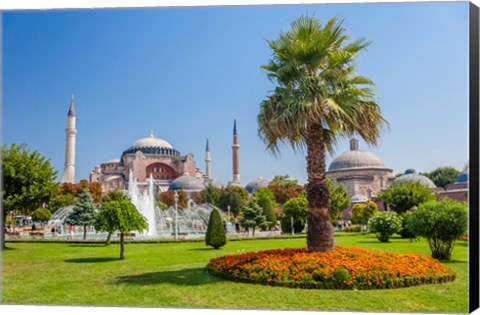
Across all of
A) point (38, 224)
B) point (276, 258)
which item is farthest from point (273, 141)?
point (38, 224)

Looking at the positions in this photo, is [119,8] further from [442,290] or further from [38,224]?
[38,224]

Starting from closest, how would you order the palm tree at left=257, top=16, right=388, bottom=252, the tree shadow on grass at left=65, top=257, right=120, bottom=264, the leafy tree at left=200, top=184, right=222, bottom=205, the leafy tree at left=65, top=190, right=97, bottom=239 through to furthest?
the palm tree at left=257, top=16, right=388, bottom=252
the tree shadow on grass at left=65, top=257, right=120, bottom=264
the leafy tree at left=65, top=190, right=97, bottom=239
the leafy tree at left=200, top=184, right=222, bottom=205

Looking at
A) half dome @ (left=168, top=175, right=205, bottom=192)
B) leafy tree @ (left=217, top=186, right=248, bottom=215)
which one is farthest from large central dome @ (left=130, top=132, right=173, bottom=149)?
leafy tree @ (left=217, top=186, right=248, bottom=215)

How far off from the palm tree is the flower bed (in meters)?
0.60

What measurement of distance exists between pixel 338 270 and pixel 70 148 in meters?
56.3

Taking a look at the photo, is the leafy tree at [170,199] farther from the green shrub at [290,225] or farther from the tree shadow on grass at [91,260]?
the tree shadow on grass at [91,260]

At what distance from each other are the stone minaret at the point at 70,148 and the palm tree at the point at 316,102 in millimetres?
53023

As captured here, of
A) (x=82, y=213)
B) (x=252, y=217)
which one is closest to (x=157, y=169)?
(x=252, y=217)

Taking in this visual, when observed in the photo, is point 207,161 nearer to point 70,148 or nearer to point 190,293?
point 70,148

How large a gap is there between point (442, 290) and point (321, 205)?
2.15m

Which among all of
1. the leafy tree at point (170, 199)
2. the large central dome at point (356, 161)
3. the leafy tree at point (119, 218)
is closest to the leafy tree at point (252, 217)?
the leafy tree at point (119, 218)

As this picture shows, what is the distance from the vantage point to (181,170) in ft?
270

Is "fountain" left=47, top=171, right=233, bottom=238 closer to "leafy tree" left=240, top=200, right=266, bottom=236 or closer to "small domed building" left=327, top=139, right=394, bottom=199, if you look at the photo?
"leafy tree" left=240, top=200, right=266, bottom=236

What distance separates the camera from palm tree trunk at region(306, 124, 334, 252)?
25.6 ft
